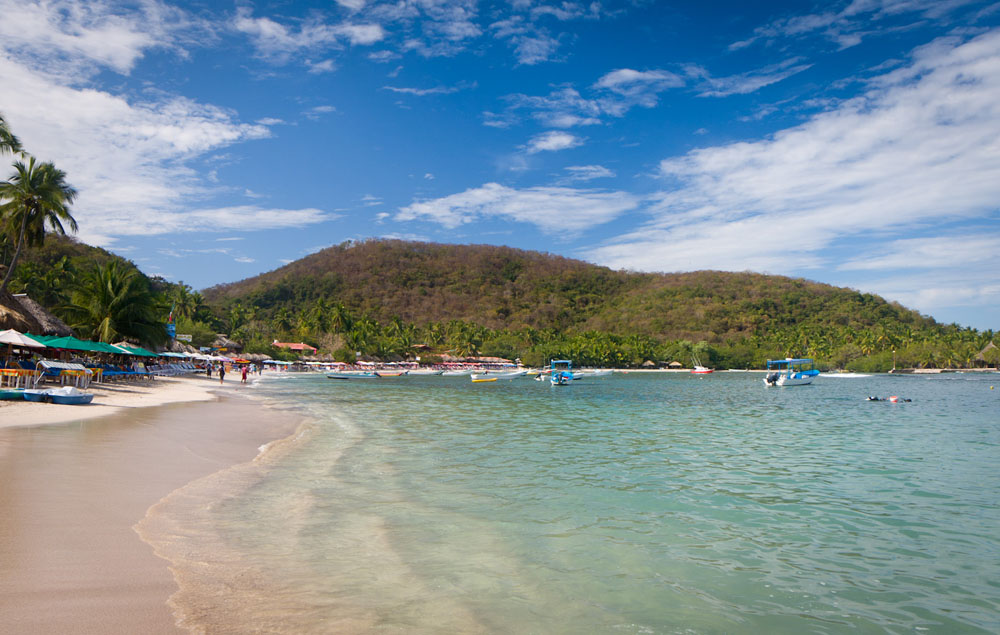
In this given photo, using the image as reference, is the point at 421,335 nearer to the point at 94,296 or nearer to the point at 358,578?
the point at 94,296

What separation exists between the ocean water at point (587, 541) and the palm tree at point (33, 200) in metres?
27.4

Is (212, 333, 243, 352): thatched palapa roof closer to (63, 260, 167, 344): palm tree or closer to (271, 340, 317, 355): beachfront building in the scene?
(271, 340, 317, 355): beachfront building

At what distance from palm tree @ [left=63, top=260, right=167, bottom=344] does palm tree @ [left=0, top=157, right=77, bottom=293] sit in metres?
5.52

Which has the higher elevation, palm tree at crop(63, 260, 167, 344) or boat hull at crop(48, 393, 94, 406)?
palm tree at crop(63, 260, 167, 344)

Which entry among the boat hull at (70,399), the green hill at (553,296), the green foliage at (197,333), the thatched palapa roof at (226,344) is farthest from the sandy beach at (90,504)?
the green hill at (553,296)

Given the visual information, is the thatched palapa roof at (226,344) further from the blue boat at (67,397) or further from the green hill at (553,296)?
the blue boat at (67,397)

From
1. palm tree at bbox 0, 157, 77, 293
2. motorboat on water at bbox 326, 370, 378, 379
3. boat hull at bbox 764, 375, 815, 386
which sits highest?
palm tree at bbox 0, 157, 77, 293

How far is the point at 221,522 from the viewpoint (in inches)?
277

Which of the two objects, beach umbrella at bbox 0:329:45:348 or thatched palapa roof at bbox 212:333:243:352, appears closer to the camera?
beach umbrella at bbox 0:329:45:348

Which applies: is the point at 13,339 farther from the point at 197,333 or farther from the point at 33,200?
the point at 197,333

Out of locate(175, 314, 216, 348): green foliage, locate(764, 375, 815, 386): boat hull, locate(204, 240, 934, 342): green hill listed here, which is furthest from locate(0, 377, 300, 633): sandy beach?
locate(204, 240, 934, 342): green hill

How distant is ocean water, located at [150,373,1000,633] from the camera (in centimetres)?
498

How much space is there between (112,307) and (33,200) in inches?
314

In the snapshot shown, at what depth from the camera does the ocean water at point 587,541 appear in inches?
196
